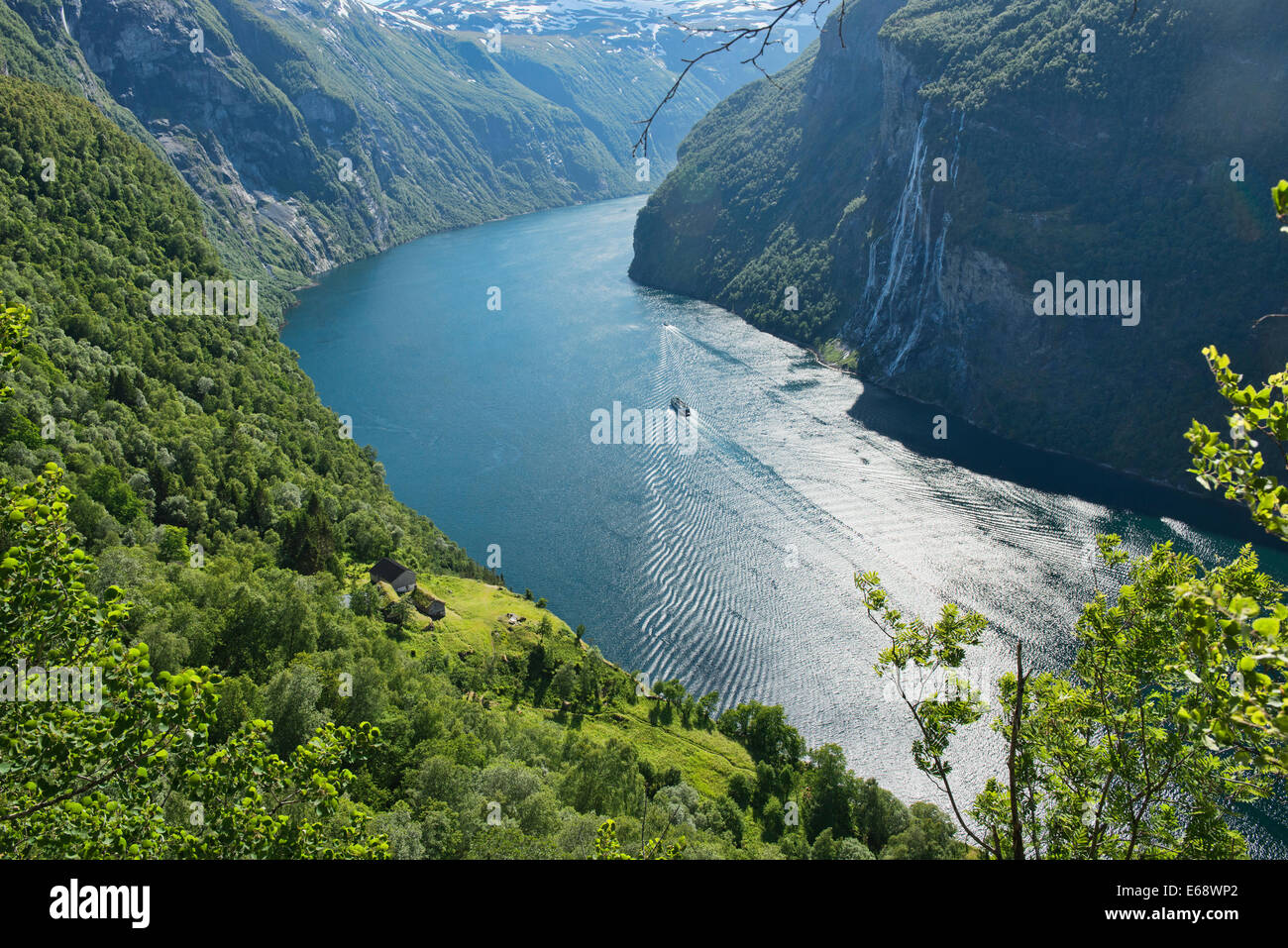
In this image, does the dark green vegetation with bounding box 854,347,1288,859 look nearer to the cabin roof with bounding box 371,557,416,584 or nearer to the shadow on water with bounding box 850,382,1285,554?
the cabin roof with bounding box 371,557,416,584

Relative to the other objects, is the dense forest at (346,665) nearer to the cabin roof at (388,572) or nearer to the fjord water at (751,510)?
the cabin roof at (388,572)

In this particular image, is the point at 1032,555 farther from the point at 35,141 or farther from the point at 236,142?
the point at 236,142

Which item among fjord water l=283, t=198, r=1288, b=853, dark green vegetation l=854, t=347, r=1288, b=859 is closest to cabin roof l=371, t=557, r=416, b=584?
fjord water l=283, t=198, r=1288, b=853

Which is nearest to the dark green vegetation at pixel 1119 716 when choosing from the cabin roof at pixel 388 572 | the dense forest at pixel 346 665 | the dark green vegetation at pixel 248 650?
the dense forest at pixel 346 665

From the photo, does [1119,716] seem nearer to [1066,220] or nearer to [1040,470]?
[1040,470]
